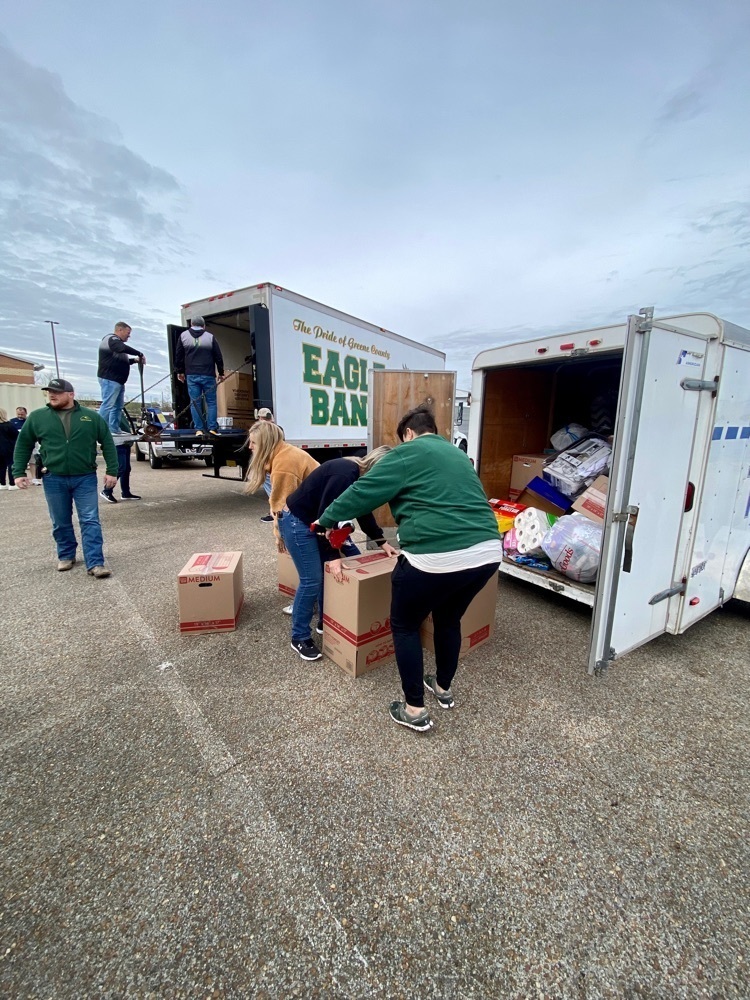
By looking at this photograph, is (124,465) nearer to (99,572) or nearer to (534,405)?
(99,572)

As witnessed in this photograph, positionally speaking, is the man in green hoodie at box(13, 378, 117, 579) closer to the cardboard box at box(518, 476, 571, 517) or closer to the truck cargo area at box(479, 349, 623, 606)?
the truck cargo area at box(479, 349, 623, 606)

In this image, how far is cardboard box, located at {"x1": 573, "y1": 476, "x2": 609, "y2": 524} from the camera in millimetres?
3498

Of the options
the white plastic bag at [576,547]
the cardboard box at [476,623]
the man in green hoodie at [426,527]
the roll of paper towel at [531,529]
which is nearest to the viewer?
the man in green hoodie at [426,527]

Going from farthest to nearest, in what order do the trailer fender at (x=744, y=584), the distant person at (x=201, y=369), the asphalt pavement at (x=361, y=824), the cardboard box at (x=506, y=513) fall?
1. the distant person at (x=201, y=369)
2. the cardboard box at (x=506, y=513)
3. the trailer fender at (x=744, y=584)
4. the asphalt pavement at (x=361, y=824)

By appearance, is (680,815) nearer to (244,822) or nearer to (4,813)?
(244,822)

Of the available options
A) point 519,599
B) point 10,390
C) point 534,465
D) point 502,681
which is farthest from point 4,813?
A: point 10,390

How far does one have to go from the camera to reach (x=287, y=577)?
12.5 feet

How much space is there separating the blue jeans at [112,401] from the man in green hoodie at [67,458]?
7.94 feet

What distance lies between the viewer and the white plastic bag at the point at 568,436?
482 cm

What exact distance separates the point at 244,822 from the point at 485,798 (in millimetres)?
1028

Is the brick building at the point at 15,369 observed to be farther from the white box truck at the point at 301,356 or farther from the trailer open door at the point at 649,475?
the trailer open door at the point at 649,475

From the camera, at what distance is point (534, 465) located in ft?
15.6

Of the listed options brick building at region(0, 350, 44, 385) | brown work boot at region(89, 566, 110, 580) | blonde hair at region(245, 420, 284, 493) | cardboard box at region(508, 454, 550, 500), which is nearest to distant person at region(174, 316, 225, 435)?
brown work boot at region(89, 566, 110, 580)

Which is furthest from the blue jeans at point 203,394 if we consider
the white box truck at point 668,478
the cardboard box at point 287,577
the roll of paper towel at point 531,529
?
the roll of paper towel at point 531,529
